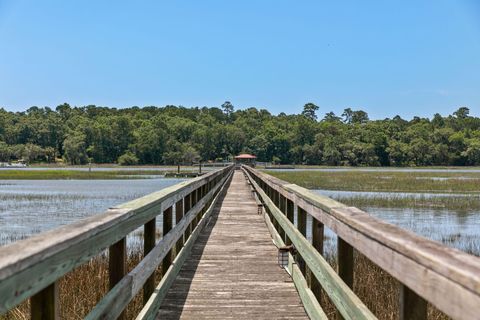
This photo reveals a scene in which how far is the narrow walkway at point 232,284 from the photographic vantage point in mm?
4117

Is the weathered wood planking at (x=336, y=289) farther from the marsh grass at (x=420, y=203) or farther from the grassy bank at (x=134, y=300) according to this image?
the marsh grass at (x=420, y=203)

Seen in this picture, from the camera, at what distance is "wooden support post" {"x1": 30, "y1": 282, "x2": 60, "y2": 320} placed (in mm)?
1821

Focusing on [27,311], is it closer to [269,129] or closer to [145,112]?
[269,129]

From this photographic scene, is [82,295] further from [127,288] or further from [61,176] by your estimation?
[61,176]

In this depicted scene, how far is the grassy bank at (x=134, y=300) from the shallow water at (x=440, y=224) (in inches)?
151

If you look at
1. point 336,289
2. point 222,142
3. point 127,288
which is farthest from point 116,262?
point 222,142

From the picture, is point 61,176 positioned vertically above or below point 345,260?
below

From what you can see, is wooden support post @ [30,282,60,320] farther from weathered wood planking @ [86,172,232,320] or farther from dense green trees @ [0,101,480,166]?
dense green trees @ [0,101,480,166]

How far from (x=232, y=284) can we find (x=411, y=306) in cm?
335

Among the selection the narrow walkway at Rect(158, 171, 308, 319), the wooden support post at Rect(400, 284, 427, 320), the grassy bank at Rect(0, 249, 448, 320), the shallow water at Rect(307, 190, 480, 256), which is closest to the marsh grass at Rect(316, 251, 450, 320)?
the grassy bank at Rect(0, 249, 448, 320)

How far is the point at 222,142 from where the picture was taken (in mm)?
146000

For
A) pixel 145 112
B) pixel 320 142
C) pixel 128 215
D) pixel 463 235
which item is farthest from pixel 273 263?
pixel 145 112

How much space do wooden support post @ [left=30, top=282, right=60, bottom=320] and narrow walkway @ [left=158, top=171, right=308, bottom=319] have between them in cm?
215

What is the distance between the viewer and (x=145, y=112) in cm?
18038
